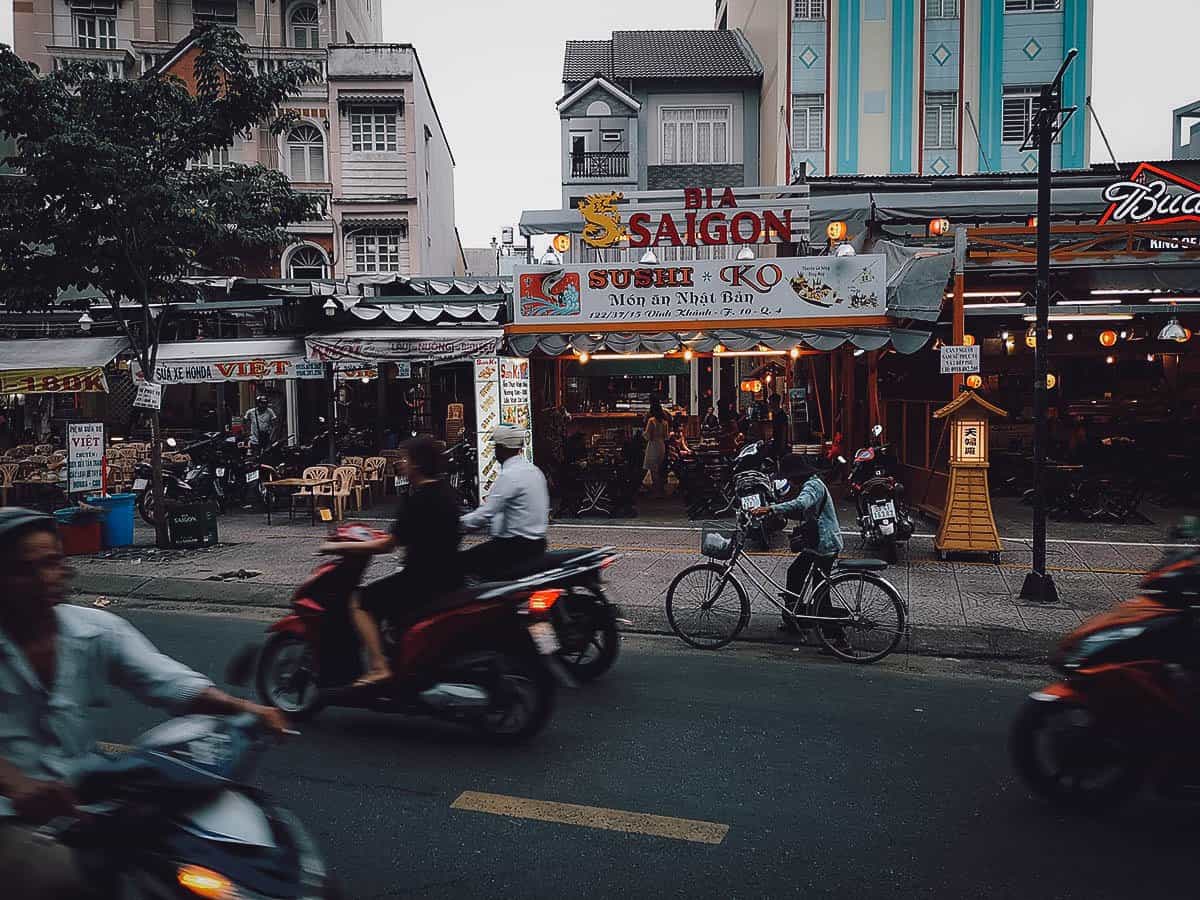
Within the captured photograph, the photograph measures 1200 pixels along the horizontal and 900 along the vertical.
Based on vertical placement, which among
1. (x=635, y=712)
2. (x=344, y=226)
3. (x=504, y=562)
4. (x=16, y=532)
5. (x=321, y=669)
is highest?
(x=344, y=226)

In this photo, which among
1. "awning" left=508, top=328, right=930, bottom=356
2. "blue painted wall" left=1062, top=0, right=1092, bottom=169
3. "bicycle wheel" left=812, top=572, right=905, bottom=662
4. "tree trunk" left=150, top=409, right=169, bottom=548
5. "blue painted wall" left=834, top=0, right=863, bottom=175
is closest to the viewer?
"bicycle wheel" left=812, top=572, right=905, bottom=662

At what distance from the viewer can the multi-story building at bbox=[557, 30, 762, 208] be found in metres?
28.0

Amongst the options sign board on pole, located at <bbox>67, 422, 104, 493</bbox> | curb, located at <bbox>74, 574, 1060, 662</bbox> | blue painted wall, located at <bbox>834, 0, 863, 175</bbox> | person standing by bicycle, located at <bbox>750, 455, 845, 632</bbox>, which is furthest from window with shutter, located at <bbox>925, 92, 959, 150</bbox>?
sign board on pole, located at <bbox>67, 422, 104, 493</bbox>

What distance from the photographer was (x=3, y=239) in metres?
11.7

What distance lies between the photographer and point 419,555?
5746mm

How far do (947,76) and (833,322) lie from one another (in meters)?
14.7

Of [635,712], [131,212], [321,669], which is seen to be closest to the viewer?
[321,669]

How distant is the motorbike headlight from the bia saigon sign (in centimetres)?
996

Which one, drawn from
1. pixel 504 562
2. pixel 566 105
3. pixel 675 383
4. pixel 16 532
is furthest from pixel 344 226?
pixel 16 532

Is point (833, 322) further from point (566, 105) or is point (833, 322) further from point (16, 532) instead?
point (566, 105)

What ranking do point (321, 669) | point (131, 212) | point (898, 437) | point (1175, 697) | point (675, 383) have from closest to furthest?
point (1175, 697), point (321, 669), point (131, 212), point (898, 437), point (675, 383)

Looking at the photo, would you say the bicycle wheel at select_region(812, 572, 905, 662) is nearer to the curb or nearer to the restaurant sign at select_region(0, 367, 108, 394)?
the curb

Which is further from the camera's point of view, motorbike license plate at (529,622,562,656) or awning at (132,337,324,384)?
awning at (132,337,324,384)

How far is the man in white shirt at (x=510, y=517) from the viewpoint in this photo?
648 centimetres
